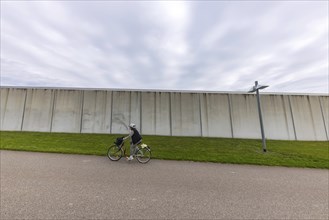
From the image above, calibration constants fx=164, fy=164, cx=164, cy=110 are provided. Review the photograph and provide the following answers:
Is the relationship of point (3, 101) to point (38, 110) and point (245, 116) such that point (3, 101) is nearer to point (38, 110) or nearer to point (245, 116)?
point (38, 110)

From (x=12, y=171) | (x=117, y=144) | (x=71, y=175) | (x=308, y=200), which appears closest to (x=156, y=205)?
(x=71, y=175)

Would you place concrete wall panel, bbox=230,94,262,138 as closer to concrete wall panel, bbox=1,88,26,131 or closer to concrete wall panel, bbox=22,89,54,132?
concrete wall panel, bbox=22,89,54,132

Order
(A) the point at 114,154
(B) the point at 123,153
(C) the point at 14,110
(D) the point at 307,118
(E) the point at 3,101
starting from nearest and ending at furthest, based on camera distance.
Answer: (A) the point at 114,154 → (B) the point at 123,153 → (D) the point at 307,118 → (C) the point at 14,110 → (E) the point at 3,101

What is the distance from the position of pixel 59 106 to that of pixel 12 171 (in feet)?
39.6

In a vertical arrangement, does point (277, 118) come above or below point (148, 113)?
below

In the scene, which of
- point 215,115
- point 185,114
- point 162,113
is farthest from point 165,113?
point 215,115

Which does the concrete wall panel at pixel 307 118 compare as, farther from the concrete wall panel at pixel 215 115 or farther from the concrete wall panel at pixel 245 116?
the concrete wall panel at pixel 215 115

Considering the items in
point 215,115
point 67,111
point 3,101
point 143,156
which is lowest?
point 143,156

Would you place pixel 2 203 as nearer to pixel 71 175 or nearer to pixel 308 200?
pixel 71 175

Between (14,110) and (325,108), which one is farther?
(14,110)

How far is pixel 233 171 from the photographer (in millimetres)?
6168

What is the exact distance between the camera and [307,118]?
15.0 m

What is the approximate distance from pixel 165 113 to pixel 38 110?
12.2 meters

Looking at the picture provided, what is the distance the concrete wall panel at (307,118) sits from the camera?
14.6 metres
